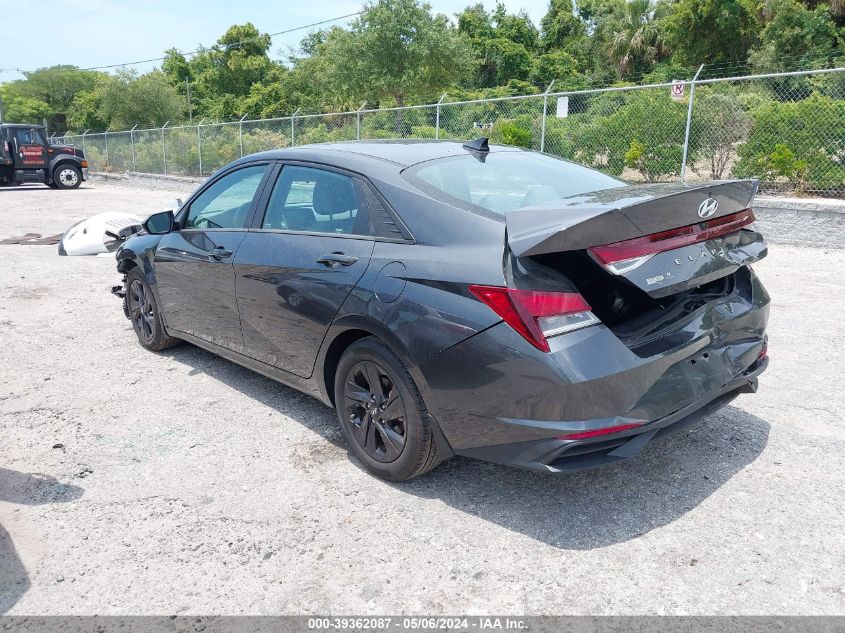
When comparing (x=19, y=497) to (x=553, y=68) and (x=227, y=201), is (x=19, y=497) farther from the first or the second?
(x=553, y=68)

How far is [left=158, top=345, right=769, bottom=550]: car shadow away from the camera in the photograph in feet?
9.27

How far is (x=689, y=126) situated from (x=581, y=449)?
9364 mm

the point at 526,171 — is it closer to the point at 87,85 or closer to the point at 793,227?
the point at 793,227

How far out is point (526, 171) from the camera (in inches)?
141

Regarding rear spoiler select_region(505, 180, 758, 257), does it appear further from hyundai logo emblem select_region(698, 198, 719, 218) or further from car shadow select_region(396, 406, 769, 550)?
car shadow select_region(396, 406, 769, 550)

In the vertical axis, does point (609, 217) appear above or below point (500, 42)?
below

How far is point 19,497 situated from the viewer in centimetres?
318

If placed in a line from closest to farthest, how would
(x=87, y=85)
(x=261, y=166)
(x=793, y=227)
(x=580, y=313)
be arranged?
(x=580, y=313) < (x=261, y=166) < (x=793, y=227) < (x=87, y=85)

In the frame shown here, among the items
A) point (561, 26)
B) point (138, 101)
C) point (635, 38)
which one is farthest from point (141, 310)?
point (561, 26)

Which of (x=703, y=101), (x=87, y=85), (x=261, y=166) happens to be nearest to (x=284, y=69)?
(x=87, y=85)

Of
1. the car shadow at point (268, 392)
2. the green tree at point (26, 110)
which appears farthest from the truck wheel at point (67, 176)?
the green tree at point (26, 110)

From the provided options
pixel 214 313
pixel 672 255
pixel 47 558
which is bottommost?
pixel 47 558

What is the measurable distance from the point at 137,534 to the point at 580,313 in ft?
6.84

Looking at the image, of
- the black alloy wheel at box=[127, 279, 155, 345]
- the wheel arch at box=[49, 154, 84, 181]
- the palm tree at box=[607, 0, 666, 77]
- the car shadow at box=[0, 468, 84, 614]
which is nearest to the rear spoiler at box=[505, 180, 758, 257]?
the car shadow at box=[0, 468, 84, 614]
